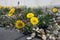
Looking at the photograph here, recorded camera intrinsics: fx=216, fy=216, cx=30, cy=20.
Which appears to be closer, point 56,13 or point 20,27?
point 20,27

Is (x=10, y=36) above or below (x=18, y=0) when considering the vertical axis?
below

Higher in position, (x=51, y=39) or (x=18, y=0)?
(x=18, y=0)

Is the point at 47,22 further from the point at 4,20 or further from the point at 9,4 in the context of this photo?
the point at 9,4

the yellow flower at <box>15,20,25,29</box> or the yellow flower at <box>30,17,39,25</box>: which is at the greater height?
the yellow flower at <box>30,17,39,25</box>

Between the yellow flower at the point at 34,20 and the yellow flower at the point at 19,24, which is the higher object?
the yellow flower at the point at 34,20

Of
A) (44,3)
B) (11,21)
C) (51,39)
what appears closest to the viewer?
(51,39)

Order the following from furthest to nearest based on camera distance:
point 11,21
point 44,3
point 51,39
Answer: point 44,3 < point 11,21 < point 51,39

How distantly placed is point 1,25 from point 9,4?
0.98 meters

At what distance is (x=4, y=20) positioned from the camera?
11.6ft

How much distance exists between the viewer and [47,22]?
313cm

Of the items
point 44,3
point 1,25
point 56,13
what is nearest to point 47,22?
point 56,13

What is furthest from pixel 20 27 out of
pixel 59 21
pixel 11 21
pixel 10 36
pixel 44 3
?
pixel 44 3

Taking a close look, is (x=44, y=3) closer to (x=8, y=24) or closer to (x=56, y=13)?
(x=56, y=13)

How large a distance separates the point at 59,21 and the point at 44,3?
2.67 feet
